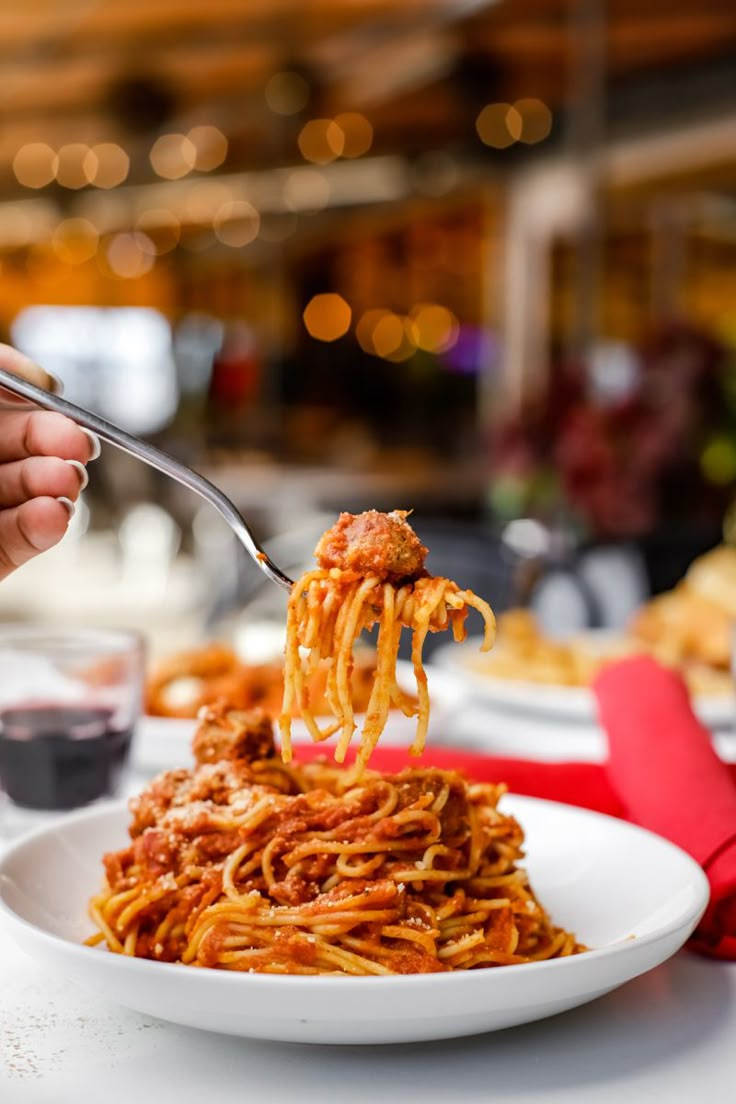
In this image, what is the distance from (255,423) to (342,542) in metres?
11.1

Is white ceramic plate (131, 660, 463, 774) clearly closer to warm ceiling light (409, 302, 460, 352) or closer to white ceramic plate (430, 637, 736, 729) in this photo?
white ceramic plate (430, 637, 736, 729)

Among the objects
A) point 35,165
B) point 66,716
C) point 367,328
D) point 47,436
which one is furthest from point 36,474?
point 367,328

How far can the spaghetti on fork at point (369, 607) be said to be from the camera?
98 centimetres

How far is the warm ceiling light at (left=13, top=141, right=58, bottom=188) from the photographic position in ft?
33.7

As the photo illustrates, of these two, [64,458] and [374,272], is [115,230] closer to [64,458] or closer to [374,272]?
[374,272]

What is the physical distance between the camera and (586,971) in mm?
786

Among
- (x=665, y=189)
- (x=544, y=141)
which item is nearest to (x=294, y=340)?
(x=544, y=141)

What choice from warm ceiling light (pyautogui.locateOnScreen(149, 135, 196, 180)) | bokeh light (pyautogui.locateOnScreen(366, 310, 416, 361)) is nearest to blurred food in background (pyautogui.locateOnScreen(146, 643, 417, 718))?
warm ceiling light (pyautogui.locateOnScreen(149, 135, 196, 180))

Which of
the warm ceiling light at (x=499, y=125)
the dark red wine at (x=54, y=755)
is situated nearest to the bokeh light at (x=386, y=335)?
the warm ceiling light at (x=499, y=125)

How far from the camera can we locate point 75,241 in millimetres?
14922

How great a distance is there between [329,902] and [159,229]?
14.1 metres

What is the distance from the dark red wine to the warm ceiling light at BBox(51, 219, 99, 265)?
12.1 m

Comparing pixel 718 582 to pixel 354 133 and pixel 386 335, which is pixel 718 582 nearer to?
pixel 354 133

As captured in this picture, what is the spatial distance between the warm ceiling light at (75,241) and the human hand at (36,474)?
1235 cm
